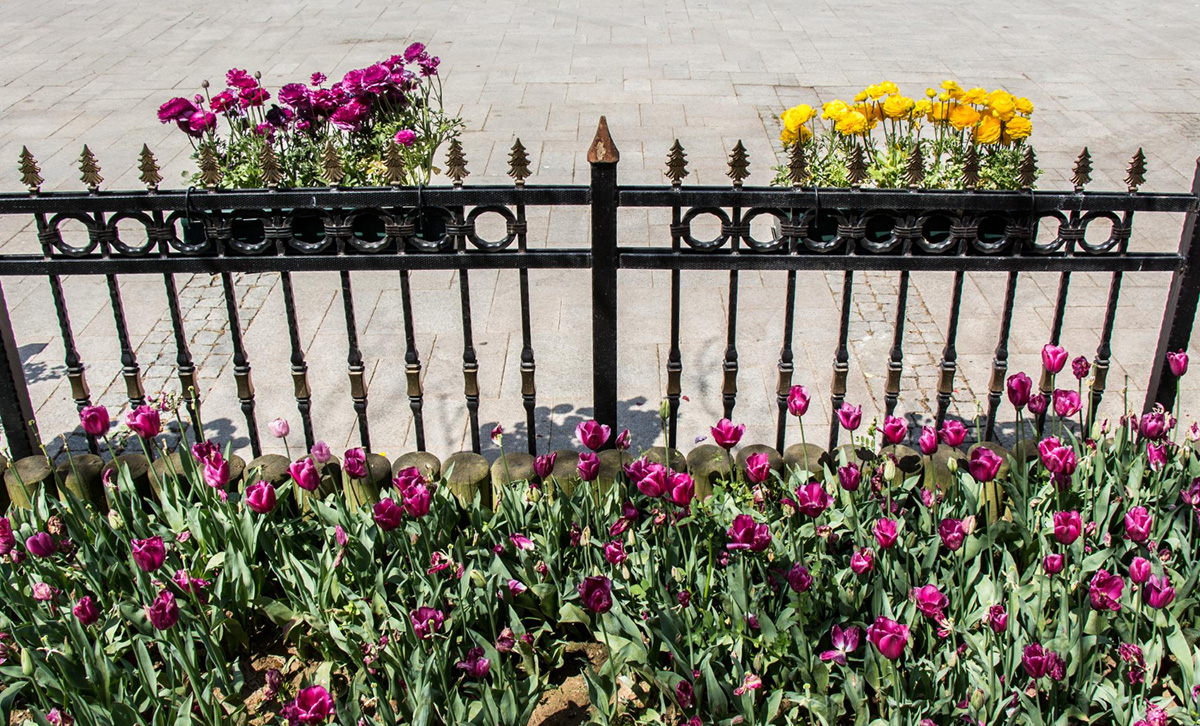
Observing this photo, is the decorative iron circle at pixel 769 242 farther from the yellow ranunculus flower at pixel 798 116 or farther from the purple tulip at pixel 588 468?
the yellow ranunculus flower at pixel 798 116

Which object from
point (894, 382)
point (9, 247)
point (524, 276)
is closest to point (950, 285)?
point (894, 382)

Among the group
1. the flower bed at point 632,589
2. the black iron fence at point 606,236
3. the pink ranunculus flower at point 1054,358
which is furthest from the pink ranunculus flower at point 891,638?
the black iron fence at point 606,236

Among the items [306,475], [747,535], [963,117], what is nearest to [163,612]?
[306,475]

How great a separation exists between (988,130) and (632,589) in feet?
13.0

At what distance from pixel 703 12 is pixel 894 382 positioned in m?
12.1

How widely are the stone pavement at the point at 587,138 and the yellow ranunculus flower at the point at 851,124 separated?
96cm

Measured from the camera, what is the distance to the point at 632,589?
2.85 m

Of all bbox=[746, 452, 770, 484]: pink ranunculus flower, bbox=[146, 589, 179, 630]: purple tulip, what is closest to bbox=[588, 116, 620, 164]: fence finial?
bbox=[746, 452, 770, 484]: pink ranunculus flower

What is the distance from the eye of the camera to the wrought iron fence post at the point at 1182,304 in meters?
3.39

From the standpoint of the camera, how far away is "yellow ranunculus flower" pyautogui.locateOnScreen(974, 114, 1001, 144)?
5.65 metres

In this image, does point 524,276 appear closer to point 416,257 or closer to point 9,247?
point 416,257

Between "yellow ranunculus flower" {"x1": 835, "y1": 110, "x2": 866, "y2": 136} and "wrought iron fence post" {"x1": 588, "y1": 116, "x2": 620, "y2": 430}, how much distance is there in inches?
103

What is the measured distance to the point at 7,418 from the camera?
12.1ft

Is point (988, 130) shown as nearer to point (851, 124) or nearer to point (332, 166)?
point (851, 124)
